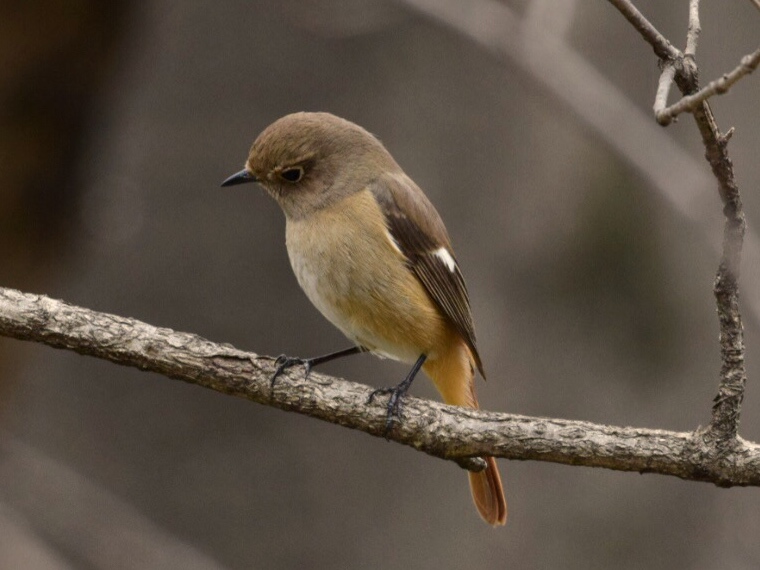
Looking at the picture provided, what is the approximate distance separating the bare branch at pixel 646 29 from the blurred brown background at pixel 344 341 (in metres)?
2.55

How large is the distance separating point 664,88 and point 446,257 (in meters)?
1.79

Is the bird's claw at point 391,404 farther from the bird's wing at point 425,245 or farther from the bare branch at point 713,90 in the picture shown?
the bare branch at point 713,90

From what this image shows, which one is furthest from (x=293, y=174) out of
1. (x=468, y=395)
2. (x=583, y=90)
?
(x=583, y=90)

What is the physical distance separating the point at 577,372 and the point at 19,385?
2661mm

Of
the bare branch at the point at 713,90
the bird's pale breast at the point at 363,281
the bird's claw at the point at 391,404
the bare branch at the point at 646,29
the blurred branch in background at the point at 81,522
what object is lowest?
the blurred branch in background at the point at 81,522

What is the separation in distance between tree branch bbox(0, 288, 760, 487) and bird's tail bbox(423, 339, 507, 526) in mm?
664

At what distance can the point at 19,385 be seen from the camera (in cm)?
488

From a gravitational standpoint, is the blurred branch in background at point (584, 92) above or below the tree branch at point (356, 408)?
above

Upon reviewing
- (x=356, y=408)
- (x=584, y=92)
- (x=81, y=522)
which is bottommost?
Answer: (x=81, y=522)

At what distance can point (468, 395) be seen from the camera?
3.92 metres

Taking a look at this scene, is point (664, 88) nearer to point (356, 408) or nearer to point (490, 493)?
point (356, 408)

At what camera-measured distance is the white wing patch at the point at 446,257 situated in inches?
152

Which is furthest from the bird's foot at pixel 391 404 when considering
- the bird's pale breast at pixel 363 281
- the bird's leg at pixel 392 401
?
the bird's pale breast at pixel 363 281

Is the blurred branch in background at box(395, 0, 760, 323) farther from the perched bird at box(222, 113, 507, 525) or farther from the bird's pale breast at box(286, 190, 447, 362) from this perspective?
the bird's pale breast at box(286, 190, 447, 362)
